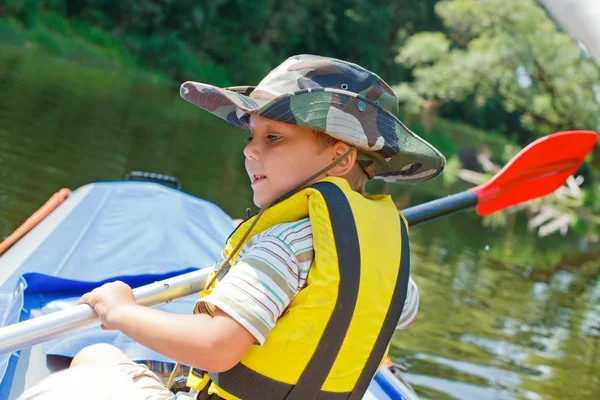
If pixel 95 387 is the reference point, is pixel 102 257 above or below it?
above

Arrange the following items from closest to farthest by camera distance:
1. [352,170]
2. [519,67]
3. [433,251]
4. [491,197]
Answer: [352,170], [491,197], [433,251], [519,67]

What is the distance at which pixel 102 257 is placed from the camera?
2658 millimetres

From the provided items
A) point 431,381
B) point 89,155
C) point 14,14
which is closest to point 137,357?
point 431,381

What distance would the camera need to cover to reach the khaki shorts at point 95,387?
1166 mm

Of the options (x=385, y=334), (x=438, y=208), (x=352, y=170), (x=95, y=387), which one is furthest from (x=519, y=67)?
(x=95, y=387)

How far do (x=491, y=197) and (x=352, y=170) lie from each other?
1538mm

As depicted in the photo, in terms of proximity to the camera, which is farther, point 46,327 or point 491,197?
point 491,197

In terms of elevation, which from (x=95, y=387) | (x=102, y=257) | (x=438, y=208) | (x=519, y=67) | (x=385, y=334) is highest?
(x=519, y=67)

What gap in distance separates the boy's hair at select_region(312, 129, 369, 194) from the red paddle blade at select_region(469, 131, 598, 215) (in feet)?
4.51

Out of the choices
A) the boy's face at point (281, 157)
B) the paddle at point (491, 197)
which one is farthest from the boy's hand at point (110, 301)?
the boy's face at point (281, 157)

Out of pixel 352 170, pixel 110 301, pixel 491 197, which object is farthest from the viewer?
pixel 491 197

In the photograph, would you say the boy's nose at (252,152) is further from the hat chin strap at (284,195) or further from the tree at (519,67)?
the tree at (519,67)

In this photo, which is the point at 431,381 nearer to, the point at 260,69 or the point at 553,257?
the point at 553,257

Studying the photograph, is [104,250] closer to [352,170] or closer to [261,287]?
[352,170]
